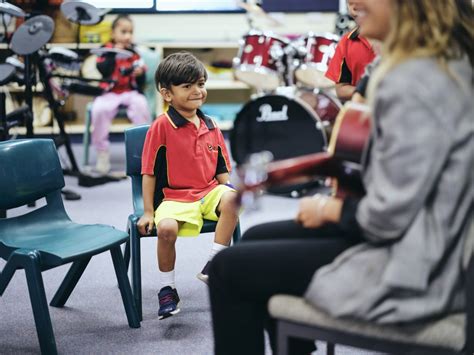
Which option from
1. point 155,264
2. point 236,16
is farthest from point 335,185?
point 236,16

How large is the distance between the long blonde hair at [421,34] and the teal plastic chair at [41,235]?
1.17 metres

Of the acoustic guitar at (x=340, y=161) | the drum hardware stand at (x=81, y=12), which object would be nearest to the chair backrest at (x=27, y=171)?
the acoustic guitar at (x=340, y=161)

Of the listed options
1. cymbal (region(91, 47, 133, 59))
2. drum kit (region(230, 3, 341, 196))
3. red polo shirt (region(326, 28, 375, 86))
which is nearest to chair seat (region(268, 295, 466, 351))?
red polo shirt (region(326, 28, 375, 86))

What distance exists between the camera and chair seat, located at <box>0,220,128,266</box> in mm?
1929

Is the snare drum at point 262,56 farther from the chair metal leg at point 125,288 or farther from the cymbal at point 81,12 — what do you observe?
the chair metal leg at point 125,288

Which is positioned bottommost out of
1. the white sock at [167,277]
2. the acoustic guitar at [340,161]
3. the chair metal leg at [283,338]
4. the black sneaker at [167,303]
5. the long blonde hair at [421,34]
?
the black sneaker at [167,303]

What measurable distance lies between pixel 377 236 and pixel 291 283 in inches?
8.4

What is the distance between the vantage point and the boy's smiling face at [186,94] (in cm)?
236

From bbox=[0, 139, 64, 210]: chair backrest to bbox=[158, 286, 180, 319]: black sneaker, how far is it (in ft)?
1.73

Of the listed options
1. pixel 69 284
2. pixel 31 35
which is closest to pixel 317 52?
pixel 31 35

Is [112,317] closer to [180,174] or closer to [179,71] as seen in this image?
[180,174]

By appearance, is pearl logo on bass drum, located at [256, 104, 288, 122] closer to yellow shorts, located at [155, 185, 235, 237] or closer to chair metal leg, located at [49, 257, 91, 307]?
yellow shorts, located at [155, 185, 235, 237]

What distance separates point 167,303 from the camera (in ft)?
7.54

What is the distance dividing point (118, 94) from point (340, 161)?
386 centimetres
